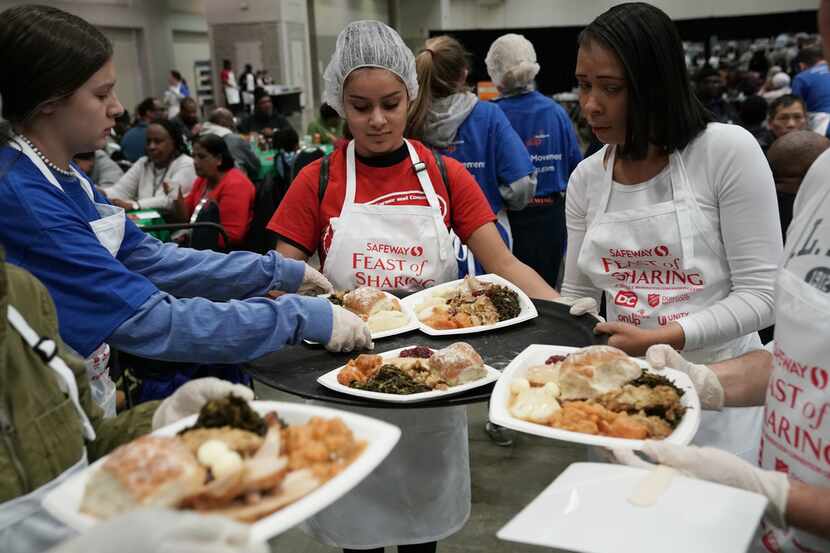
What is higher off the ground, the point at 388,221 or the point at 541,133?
the point at 541,133

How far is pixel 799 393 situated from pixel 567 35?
1152 centimetres

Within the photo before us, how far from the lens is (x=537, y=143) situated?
15.5 ft

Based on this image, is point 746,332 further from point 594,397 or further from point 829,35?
point 829,35

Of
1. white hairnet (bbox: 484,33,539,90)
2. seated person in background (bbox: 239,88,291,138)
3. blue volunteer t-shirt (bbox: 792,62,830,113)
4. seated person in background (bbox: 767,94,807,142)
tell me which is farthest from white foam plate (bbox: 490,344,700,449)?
seated person in background (bbox: 239,88,291,138)

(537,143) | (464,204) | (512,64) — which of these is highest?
(512,64)

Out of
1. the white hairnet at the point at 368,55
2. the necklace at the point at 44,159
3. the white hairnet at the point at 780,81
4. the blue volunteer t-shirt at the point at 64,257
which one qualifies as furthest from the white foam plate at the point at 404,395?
the white hairnet at the point at 780,81

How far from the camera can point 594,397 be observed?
1481mm

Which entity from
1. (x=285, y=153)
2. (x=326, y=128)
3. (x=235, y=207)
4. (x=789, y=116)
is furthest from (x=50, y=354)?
(x=326, y=128)

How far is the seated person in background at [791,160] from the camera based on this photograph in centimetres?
331

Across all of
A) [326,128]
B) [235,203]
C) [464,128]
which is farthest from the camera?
[326,128]

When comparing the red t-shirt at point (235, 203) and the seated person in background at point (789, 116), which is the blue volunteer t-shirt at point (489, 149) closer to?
the red t-shirt at point (235, 203)

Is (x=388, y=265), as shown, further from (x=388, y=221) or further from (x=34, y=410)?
(x=34, y=410)

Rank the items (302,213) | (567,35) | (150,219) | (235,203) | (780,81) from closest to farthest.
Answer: (302,213)
(150,219)
(235,203)
(780,81)
(567,35)

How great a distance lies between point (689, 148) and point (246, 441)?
53.8 inches
